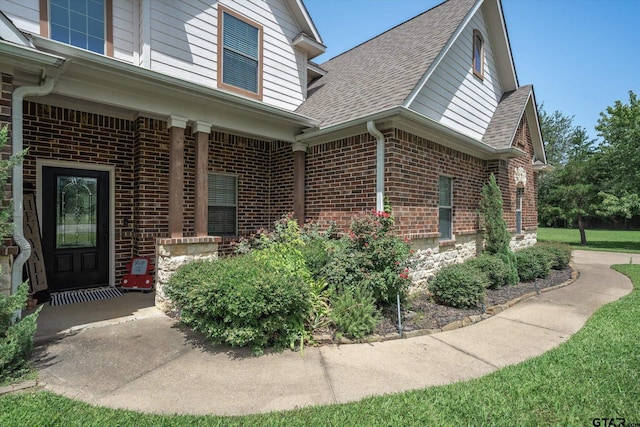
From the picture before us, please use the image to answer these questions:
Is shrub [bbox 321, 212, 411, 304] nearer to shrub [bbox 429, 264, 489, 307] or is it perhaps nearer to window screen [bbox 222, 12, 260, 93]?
shrub [bbox 429, 264, 489, 307]

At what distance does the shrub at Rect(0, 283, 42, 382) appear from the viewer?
2.84 meters

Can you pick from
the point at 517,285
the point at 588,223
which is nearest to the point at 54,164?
the point at 517,285

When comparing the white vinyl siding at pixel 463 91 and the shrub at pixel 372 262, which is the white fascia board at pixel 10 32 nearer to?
the shrub at pixel 372 262

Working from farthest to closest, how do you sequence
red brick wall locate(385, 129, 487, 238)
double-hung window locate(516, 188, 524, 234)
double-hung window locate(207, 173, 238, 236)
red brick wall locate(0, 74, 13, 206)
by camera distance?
double-hung window locate(516, 188, 524, 234)
double-hung window locate(207, 173, 238, 236)
red brick wall locate(385, 129, 487, 238)
red brick wall locate(0, 74, 13, 206)

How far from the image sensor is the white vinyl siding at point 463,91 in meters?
7.09

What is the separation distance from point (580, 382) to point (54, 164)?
26.4ft

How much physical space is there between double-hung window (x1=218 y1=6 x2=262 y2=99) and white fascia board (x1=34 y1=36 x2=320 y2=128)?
1.53 meters

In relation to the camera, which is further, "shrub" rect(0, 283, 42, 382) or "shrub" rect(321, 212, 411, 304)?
"shrub" rect(321, 212, 411, 304)

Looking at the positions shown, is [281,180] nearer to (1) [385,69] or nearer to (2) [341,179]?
(2) [341,179]

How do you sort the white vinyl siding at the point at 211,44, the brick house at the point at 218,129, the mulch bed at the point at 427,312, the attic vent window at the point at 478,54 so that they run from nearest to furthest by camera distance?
the mulch bed at the point at 427,312 → the brick house at the point at 218,129 → the white vinyl siding at the point at 211,44 → the attic vent window at the point at 478,54

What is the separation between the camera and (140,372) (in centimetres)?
315

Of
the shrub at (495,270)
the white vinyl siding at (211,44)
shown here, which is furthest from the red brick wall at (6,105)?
the shrub at (495,270)

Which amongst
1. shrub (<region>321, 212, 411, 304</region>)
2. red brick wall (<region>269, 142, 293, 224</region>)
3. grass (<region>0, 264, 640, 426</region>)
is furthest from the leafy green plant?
red brick wall (<region>269, 142, 293, 224</region>)

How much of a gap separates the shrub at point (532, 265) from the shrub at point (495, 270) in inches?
27.5
